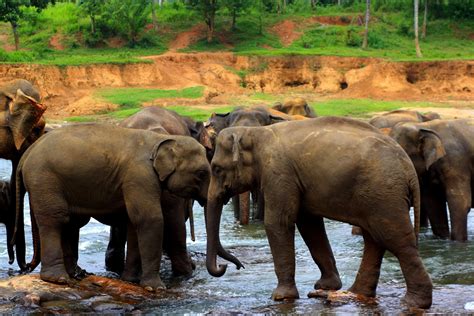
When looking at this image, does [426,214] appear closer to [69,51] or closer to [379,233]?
[379,233]

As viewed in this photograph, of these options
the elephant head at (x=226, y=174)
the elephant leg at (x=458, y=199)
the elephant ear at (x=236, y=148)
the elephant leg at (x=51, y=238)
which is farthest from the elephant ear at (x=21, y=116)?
the elephant leg at (x=458, y=199)

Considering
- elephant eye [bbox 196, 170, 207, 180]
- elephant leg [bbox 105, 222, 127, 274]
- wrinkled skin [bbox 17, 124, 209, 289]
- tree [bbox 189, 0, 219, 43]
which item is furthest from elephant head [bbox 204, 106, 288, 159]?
tree [bbox 189, 0, 219, 43]

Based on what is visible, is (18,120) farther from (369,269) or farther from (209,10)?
(209,10)

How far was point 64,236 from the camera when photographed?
387 inches

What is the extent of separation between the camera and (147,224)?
9172 mm

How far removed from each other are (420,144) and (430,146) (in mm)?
174

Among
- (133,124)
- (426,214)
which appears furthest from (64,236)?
(426,214)

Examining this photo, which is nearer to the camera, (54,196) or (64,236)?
(54,196)

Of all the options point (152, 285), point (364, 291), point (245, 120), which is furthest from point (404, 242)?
point (245, 120)

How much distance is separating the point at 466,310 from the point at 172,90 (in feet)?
105

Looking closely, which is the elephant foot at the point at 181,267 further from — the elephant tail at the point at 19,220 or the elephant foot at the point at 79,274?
the elephant tail at the point at 19,220

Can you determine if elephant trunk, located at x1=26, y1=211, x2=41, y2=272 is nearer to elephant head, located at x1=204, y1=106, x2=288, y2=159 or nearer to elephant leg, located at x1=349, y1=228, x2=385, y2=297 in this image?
elephant leg, located at x1=349, y1=228, x2=385, y2=297

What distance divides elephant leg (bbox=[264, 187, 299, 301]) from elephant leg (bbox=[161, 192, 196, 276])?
1.73m

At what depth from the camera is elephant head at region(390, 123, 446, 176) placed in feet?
39.5
